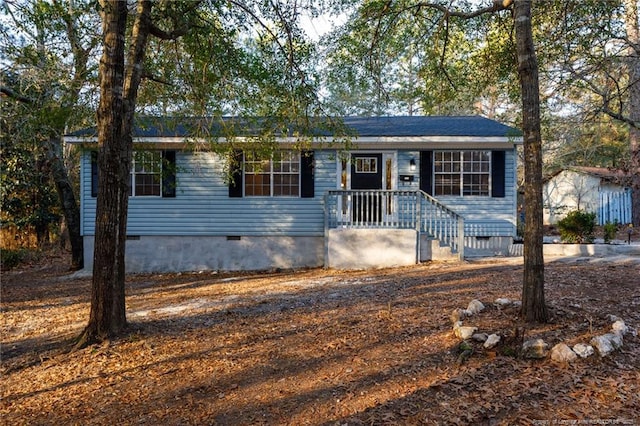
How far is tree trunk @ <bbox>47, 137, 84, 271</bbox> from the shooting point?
11.5 m

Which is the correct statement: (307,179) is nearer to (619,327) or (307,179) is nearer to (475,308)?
(475,308)

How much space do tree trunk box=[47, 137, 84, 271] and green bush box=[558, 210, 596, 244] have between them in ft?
41.5

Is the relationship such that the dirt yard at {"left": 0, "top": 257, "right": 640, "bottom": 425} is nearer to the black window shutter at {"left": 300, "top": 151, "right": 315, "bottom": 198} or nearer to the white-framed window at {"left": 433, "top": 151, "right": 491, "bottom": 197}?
the white-framed window at {"left": 433, "top": 151, "right": 491, "bottom": 197}

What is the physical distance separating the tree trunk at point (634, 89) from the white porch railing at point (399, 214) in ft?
14.0

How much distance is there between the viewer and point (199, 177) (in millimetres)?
11188

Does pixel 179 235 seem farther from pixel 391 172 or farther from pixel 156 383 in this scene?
pixel 156 383

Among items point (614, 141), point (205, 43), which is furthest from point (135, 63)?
point (614, 141)

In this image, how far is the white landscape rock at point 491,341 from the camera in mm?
3988

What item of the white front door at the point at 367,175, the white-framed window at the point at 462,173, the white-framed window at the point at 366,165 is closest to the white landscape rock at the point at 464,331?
the white front door at the point at 367,175

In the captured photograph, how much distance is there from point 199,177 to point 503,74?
7.51m

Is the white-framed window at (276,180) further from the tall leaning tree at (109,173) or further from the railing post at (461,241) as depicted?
the tall leaning tree at (109,173)

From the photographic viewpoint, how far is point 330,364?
398 centimetres

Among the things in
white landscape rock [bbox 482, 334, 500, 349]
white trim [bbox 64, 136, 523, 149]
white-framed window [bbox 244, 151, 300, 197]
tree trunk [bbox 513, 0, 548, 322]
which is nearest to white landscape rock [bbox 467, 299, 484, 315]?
tree trunk [bbox 513, 0, 548, 322]

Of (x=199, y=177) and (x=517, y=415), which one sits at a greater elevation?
(x=199, y=177)
